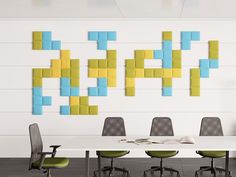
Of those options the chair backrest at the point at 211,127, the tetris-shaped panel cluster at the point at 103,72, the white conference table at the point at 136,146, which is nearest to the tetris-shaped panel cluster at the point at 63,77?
the tetris-shaped panel cluster at the point at 103,72

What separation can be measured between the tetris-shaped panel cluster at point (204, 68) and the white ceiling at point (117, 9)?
60 centimetres

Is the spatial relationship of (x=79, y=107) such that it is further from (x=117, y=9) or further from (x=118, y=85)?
(x=117, y=9)

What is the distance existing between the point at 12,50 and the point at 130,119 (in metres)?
2.57

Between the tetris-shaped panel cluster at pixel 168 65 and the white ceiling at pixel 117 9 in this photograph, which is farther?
the tetris-shaped panel cluster at pixel 168 65

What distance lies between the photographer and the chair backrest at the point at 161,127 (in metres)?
5.80

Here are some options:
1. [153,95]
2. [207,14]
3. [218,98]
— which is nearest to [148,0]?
[207,14]

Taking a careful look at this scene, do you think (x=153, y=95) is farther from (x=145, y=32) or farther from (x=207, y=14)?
(x=207, y=14)

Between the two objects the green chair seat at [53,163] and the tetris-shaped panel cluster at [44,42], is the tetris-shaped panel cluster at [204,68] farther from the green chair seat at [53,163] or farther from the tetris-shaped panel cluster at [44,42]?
the green chair seat at [53,163]

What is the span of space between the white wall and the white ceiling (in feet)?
0.96

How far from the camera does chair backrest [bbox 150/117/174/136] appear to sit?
19.0 ft

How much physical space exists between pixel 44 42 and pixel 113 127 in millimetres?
2321

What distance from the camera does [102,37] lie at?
7090mm

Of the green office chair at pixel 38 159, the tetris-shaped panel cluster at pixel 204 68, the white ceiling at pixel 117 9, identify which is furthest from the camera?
the tetris-shaped panel cluster at pixel 204 68

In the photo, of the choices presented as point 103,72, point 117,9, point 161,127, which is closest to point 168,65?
point 103,72
